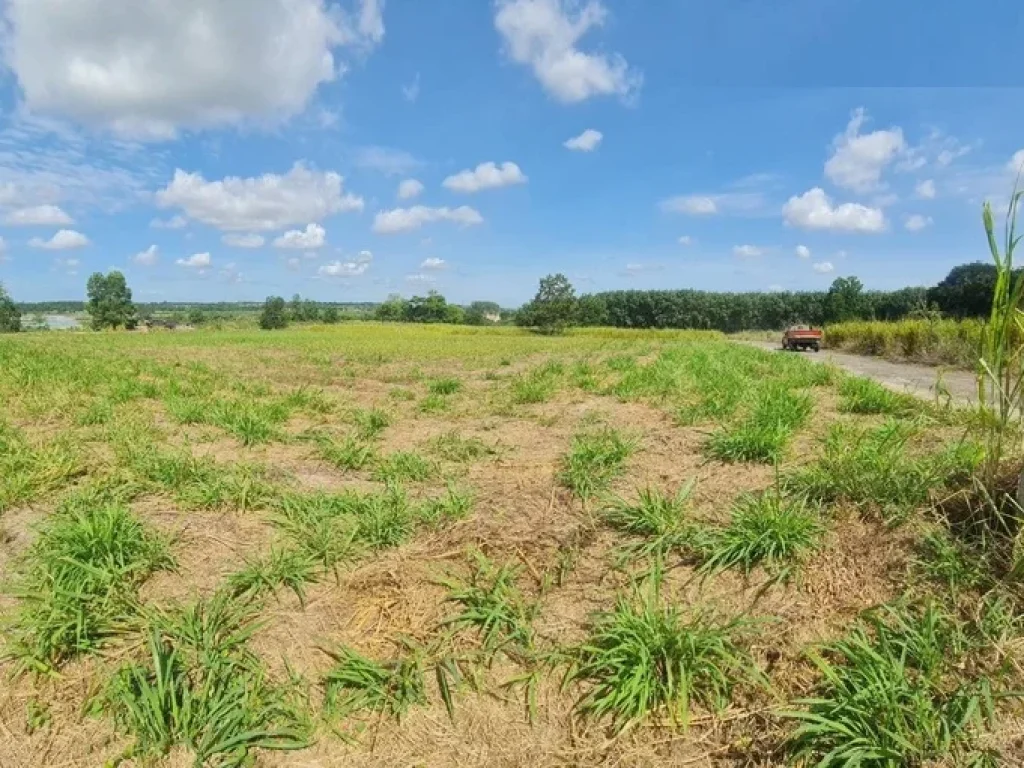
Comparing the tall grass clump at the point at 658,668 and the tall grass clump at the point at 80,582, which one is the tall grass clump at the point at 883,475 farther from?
the tall grass clump at the point at 80,582

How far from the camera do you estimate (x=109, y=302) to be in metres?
91.8

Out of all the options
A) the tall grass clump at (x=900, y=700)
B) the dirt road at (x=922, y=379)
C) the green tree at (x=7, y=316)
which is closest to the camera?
the tall grass clump at (x=900, y=700)

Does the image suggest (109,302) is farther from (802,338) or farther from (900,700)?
(900,700)

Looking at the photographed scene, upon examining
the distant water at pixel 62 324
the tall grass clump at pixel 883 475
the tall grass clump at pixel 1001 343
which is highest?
the distant water at pixel 62 324

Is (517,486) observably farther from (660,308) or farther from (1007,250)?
(660,308)

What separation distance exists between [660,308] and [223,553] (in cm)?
9436

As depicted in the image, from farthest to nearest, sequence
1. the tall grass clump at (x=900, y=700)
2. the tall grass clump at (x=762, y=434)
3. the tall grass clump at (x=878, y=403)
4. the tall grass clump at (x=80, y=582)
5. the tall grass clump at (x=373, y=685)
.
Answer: the tall grass clump at (x=878, y=403)
the tall grass clump at (x=762, y=434)
the tall grass clump at (x=80, y=582)
the tall grass clump at (x=373, y=685)
the tall grass clump at (x=900, y=700)

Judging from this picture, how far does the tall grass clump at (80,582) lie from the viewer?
7.84ft

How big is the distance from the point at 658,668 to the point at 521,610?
0.65 meters

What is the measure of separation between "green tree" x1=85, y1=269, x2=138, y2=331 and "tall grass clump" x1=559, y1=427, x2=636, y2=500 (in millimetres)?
107575

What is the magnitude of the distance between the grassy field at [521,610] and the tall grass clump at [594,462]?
2 centimetres

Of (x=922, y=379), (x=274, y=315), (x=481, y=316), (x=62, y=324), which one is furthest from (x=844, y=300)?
(x=62, y=324)

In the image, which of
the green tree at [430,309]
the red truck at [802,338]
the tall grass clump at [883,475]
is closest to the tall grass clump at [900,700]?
the tall grass clump at [883,475]

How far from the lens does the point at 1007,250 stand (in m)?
2.40
